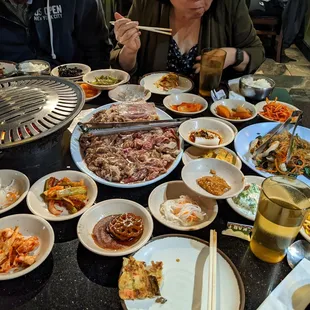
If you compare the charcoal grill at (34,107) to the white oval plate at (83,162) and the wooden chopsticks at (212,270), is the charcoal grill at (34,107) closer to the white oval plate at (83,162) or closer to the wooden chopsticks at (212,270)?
the white oval plate at (83,162)

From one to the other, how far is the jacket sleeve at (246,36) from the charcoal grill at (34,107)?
1.67 meters

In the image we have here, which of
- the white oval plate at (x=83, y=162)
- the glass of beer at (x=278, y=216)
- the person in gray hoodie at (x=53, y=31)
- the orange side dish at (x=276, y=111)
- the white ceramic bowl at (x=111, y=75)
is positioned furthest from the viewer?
the person in gray hoodie at (x=53, y=31)

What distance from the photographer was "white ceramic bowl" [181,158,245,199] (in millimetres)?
1502

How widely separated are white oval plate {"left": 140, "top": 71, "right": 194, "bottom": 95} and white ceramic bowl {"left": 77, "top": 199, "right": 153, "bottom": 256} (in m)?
1.36

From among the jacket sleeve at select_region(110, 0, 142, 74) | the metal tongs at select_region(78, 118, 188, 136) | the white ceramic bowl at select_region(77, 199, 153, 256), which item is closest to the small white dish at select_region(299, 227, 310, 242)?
the white ceramic bowl at select_region(77, 199, 153, 256)

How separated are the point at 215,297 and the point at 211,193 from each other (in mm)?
517

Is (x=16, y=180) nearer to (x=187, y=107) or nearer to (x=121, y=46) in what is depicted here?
(x=187, y=107)

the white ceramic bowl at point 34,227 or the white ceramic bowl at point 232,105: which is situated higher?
the white ceramic bowl at point 232,105

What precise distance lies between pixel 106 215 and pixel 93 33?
8.61 ft

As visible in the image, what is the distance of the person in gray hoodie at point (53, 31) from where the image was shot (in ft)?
10.1

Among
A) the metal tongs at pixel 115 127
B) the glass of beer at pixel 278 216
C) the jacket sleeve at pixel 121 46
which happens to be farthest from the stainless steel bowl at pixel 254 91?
the glass of beer at pixel 278 216

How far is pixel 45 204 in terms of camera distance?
1493mm

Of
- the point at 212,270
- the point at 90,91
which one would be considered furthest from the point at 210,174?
the point at 90,91

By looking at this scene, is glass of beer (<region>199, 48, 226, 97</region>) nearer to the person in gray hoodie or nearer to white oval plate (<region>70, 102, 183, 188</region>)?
white oval plate (<region>70, 102, 183, 188</region>)
